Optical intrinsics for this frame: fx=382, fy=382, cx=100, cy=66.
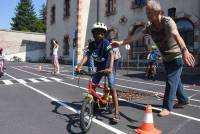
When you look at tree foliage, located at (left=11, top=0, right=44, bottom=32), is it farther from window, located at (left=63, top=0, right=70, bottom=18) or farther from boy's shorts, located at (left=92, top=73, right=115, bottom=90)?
boy's shorts, located at (left=92, top=73, right=115, bottom=90)

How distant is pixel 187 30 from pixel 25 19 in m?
66.1

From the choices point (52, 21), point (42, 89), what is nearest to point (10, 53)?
point (52, 21)

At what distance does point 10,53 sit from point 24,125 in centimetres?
5187

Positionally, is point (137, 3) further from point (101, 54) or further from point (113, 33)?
point (101, 54)

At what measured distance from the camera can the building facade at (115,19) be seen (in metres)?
24.9

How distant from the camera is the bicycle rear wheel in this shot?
6570mm

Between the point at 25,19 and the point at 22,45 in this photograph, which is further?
the point at 25,19

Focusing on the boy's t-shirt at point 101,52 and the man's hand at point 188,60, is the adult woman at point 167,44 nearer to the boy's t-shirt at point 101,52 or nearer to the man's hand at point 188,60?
the boy's t-shirt at point 101,52

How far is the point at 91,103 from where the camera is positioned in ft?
22.9

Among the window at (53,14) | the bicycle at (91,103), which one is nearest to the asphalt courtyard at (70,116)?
the bicycle at (91,103)

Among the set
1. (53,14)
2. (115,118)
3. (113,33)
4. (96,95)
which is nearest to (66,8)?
(53,14)

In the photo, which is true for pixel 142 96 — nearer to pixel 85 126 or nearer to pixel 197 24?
pixel 85 126

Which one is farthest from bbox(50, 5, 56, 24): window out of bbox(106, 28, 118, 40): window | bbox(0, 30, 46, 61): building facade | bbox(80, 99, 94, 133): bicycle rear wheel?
bbox(80, 99, 94, 133): bicycle rear wheel

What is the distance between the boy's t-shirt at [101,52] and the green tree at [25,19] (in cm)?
7961
